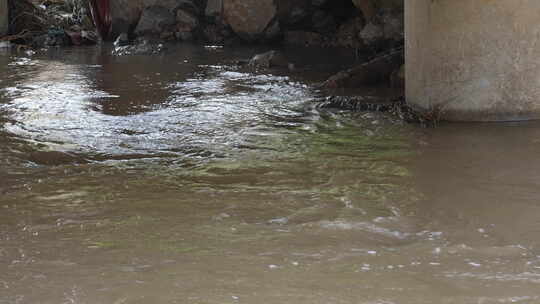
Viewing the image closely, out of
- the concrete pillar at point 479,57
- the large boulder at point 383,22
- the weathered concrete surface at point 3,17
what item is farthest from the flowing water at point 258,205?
the weathered concrete surface at point 3,17

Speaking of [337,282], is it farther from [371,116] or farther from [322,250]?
[371,116]

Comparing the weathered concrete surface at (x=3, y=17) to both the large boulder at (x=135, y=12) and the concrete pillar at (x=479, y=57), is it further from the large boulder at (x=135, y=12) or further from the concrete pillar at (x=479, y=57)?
the concrete pillar at (x=479, y=57)

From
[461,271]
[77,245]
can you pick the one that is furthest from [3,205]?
[461,271]

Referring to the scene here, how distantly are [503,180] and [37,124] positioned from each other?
5.06 metres

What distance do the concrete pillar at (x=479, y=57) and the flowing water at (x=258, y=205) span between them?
0.33 meters

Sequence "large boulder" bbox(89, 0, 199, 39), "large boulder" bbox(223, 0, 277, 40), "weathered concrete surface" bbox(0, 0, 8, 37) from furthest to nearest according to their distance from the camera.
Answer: "large boulder" bbox(89, 0, 199, 39)
"weathered concrete surface" bbox(0, 0, 8, 37)
"large boulder" bbox(223, 0, 277, 40)

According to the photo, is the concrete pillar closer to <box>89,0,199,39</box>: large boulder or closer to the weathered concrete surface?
<box>89,0,199,39</box>: large boulder

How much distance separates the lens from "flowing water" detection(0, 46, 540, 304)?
3869mm

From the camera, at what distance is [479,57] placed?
299 inches

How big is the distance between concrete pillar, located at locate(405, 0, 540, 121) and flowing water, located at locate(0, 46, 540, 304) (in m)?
0.33

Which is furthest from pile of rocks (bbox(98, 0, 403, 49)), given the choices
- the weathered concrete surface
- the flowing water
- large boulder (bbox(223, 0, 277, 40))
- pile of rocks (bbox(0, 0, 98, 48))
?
the flowing water

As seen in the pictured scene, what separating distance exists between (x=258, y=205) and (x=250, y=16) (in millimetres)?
10801

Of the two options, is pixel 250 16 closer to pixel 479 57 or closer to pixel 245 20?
pixel 245 20

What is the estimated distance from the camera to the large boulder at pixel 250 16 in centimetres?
1523
